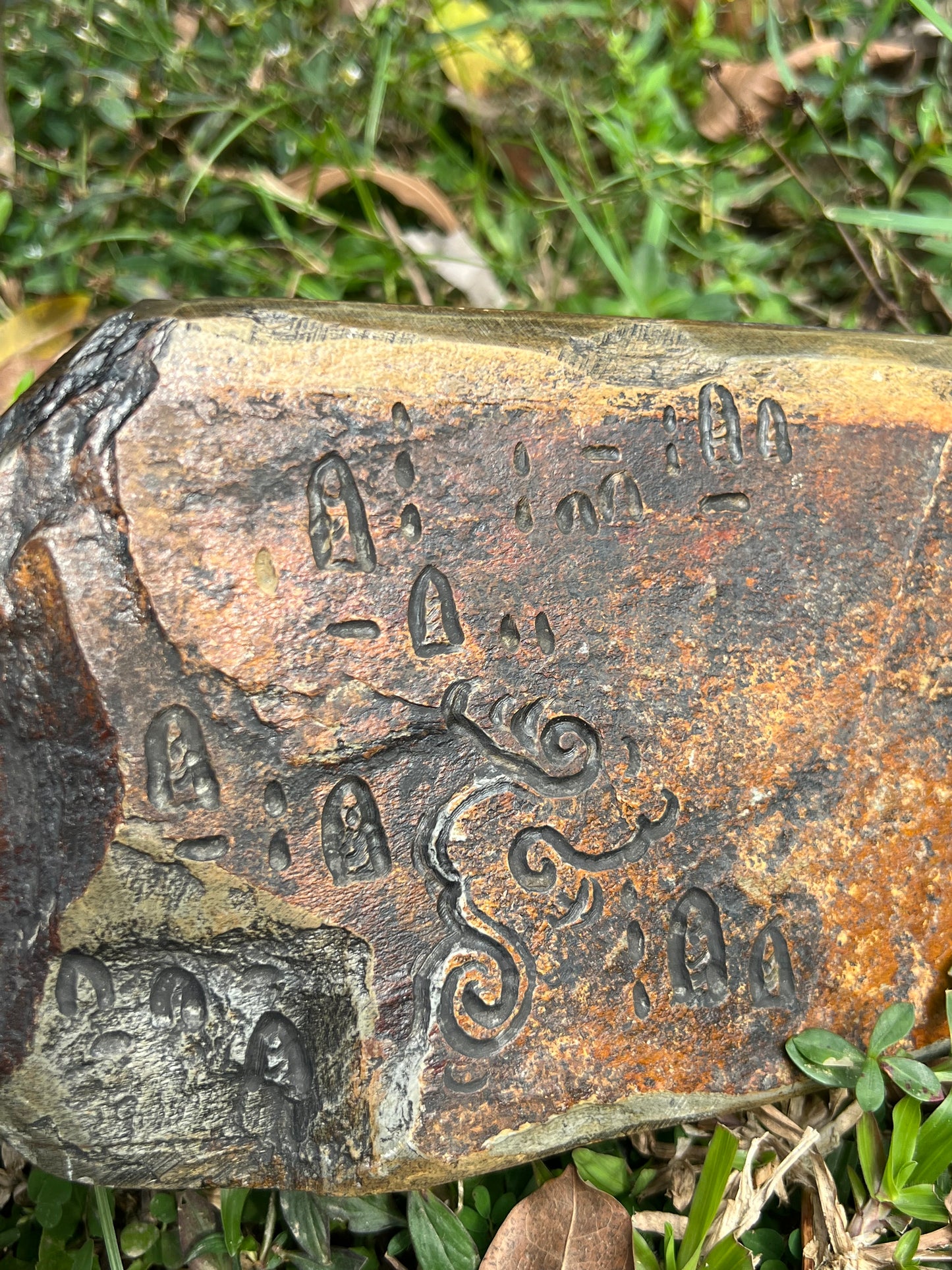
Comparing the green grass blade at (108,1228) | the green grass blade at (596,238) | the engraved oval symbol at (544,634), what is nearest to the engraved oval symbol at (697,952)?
the engraved oval symbol at (544,634)

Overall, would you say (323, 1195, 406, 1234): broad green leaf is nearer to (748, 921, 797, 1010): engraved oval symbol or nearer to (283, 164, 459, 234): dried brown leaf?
(748, 921, 797, 1010): engraved oval symbol

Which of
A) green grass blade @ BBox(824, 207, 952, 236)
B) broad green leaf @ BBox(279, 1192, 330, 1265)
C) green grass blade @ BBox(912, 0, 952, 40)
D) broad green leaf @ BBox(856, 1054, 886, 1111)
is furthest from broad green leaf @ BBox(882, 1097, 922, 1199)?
green grass blade @ BBox(912, 0, 952, 40)

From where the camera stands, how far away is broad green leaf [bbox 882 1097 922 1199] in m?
1.67

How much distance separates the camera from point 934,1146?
1.67 metres

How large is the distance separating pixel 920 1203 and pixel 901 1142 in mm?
84

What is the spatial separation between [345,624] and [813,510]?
65 cm

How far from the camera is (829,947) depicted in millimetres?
1568

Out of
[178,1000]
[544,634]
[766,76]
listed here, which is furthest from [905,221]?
[178,1000]

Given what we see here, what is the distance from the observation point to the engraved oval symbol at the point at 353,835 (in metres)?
1.43

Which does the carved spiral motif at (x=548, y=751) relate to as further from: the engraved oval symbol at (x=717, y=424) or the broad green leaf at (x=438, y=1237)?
the broad green leaf at (x=438, y=1237)

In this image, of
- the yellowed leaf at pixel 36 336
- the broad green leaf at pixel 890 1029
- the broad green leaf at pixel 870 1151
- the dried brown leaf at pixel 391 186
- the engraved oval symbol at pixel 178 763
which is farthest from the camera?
the dried brown leaf at pixel 391 186

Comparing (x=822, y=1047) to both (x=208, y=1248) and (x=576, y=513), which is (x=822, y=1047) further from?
(x=208, y=1248)

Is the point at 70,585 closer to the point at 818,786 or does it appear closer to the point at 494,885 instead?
the point at 494,885

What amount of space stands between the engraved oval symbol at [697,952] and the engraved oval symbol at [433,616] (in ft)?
1.50
